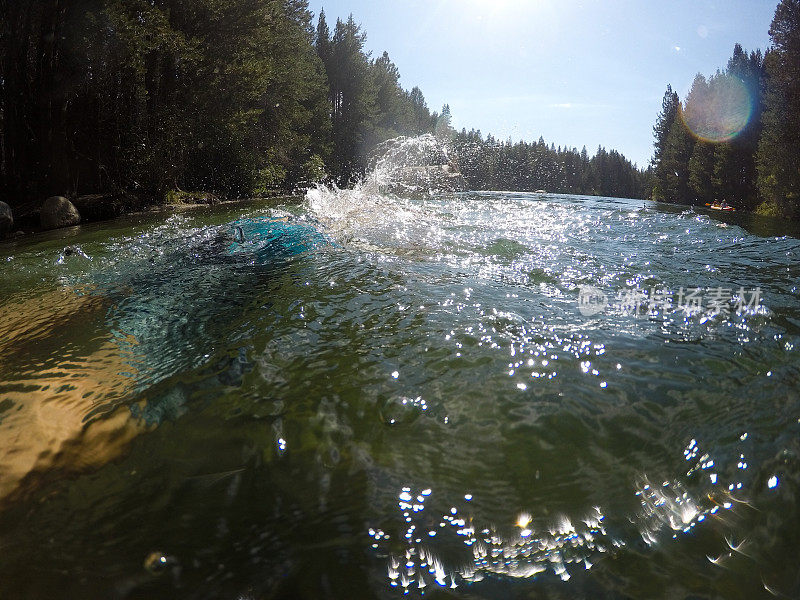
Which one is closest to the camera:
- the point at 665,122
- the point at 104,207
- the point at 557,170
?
the point at 104,207

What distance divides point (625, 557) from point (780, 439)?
1458 mm

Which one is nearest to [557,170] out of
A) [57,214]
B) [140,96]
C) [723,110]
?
[723,110]

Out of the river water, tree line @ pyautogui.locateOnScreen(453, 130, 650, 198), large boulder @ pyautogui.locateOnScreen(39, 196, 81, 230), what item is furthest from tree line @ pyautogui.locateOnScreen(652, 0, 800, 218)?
tree line @ pyautogui.locateOnScreen(453, 130, 650, 198)

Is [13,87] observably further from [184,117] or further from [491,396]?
[491,396]

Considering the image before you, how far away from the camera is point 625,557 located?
180 centimetres

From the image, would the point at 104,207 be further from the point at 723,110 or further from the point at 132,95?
the point at 723,110

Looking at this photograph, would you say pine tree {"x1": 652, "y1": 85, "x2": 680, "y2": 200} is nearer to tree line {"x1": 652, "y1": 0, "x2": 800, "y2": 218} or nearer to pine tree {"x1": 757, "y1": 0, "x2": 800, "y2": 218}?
tree line {"x1": 652, "y1": 0, "x2": 800, "y2": 218}

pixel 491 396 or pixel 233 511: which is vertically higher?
pixel 491 396

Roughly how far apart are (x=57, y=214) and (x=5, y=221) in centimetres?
152

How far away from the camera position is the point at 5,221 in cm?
1143

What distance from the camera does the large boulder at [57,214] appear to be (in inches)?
499

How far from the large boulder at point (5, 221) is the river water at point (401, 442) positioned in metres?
8.87

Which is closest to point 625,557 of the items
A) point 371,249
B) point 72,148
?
point 371,249

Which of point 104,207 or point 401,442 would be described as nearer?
point 401,442
